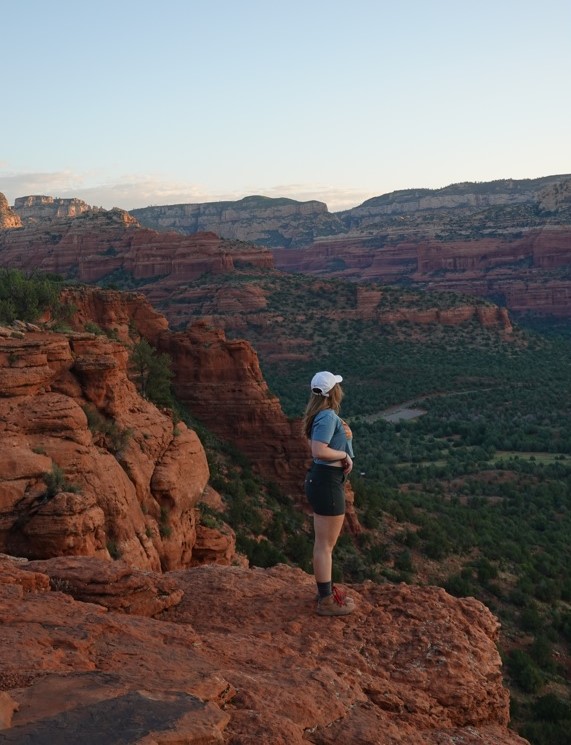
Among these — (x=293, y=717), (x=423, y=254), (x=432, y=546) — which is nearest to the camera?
(x=293, y=717)

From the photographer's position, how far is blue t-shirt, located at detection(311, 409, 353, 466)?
7.41m

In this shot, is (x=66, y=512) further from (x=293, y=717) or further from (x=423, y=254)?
(x=423, y=254)

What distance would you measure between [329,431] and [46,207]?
190 meters

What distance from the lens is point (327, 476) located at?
24.6 feet

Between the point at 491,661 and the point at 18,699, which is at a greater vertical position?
the point at 18,699

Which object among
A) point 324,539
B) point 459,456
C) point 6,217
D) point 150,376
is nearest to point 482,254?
point 6,217

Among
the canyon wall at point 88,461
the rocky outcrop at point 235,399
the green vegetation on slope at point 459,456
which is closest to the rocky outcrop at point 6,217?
the green vegetation on slope at point 459,456

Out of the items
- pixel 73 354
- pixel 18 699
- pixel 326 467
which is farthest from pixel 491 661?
pixel 73 354

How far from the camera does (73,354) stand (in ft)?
50.2

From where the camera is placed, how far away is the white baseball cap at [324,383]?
24.5 feet

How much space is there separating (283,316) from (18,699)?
81.4 meters

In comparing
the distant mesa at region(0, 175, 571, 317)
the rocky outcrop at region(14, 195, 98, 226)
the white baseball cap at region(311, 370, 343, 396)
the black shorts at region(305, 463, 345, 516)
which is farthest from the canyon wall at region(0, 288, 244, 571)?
the rocky outcrop at region(14, 195, 98, 226)

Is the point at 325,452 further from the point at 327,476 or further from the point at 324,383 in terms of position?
the point at 324,383

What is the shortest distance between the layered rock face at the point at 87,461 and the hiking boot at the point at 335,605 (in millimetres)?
4793
